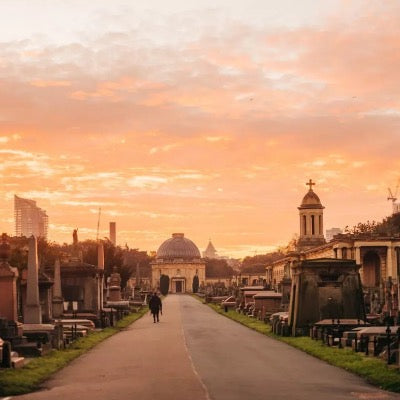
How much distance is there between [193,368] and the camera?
2053 cm

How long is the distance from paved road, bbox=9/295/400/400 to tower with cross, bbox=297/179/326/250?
80484 mm

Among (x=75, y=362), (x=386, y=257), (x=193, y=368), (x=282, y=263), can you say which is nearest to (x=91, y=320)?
Answer: (x=75, y=362)

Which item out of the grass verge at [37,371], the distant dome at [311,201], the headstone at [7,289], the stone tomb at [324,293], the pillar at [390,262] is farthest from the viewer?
the distant dome at [311,201]

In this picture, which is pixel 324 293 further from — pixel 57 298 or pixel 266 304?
pixel 266 304

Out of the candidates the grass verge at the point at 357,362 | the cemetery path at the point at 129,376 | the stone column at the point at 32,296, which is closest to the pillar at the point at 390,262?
the grass verge at the point at 357,362

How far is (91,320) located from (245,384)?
2378 cm

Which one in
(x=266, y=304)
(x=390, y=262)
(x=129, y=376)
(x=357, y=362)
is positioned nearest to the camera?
(x=129, y=376)

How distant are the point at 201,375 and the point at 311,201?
302 ft

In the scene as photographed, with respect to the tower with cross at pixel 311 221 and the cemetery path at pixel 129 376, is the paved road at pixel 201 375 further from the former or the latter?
the tower with cross at pixel 311 221

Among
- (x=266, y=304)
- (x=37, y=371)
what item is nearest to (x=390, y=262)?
(x=266, y=304)

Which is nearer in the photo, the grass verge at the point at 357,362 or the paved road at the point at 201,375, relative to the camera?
the paved road at the point at 201,375

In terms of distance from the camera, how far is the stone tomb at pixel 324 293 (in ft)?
109

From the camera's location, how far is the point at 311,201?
110 metres

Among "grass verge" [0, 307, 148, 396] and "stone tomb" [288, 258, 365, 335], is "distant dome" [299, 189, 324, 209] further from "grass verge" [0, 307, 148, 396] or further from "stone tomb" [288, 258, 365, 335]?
"grass verge" [0, 307, 148, 396]
